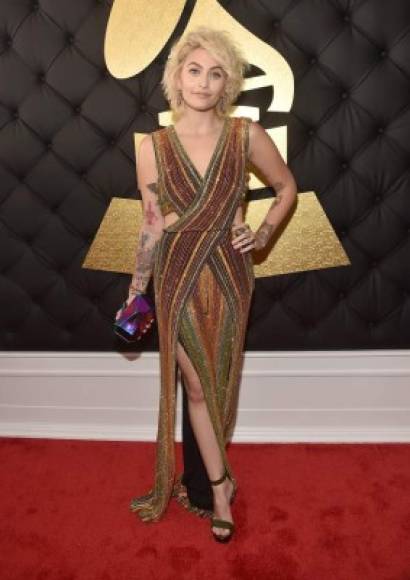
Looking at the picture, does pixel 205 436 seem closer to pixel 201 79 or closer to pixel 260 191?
pixel 260 191

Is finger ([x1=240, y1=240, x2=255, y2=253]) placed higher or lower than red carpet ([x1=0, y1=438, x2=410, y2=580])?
higher

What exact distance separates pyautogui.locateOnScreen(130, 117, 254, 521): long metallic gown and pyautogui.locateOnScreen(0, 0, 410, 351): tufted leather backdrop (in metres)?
0.48

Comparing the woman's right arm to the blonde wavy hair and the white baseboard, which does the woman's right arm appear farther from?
the white baseboard

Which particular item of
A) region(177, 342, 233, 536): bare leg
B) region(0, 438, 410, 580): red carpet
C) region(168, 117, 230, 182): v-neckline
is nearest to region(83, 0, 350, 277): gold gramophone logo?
region(168, 117, 230, 182): v-neckline

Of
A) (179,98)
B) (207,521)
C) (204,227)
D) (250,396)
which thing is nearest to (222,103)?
(179,98)

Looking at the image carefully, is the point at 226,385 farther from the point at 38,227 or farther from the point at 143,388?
the point at 38,227

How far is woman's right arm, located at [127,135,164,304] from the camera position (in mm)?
1890

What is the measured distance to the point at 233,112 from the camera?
7.32 ft

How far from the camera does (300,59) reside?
2.17m

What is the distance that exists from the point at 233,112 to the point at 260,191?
327mm

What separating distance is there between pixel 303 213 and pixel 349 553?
1273mm

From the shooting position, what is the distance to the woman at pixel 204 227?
71.6 inches

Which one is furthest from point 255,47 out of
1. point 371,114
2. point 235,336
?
point 235,336

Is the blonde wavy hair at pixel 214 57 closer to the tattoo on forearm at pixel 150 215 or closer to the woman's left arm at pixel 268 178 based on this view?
the woman's left arm at pixel 268 178
